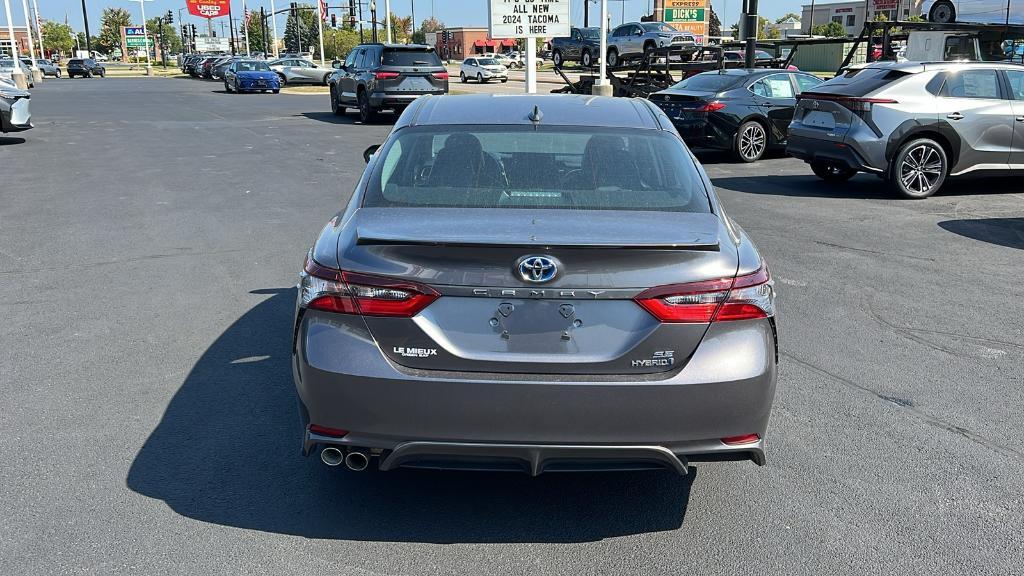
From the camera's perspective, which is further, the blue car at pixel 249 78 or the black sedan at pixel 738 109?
the blue car at pixel 249 78

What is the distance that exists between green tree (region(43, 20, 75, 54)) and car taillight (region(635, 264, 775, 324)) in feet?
538

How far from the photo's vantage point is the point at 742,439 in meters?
3.39

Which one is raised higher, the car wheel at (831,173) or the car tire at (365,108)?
the car tire at (365,108)

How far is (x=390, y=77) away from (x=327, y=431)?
20521mm

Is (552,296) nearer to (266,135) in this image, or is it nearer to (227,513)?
(227,513)

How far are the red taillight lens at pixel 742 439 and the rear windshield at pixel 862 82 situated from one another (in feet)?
31.3

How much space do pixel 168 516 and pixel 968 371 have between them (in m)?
4.43

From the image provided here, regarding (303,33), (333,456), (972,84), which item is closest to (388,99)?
(972,84)

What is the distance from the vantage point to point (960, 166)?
465 inches

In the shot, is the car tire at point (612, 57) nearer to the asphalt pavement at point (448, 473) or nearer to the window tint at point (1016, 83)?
the window tint at point (1016, 83)

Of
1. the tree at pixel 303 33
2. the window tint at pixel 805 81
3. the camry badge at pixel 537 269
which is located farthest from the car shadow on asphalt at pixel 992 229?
the tree at pixel 303 33

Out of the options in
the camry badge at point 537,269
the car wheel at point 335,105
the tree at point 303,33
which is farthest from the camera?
the tree at point 303,33

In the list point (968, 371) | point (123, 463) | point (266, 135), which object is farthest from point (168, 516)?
point (266, 135)

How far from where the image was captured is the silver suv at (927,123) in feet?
38.0
